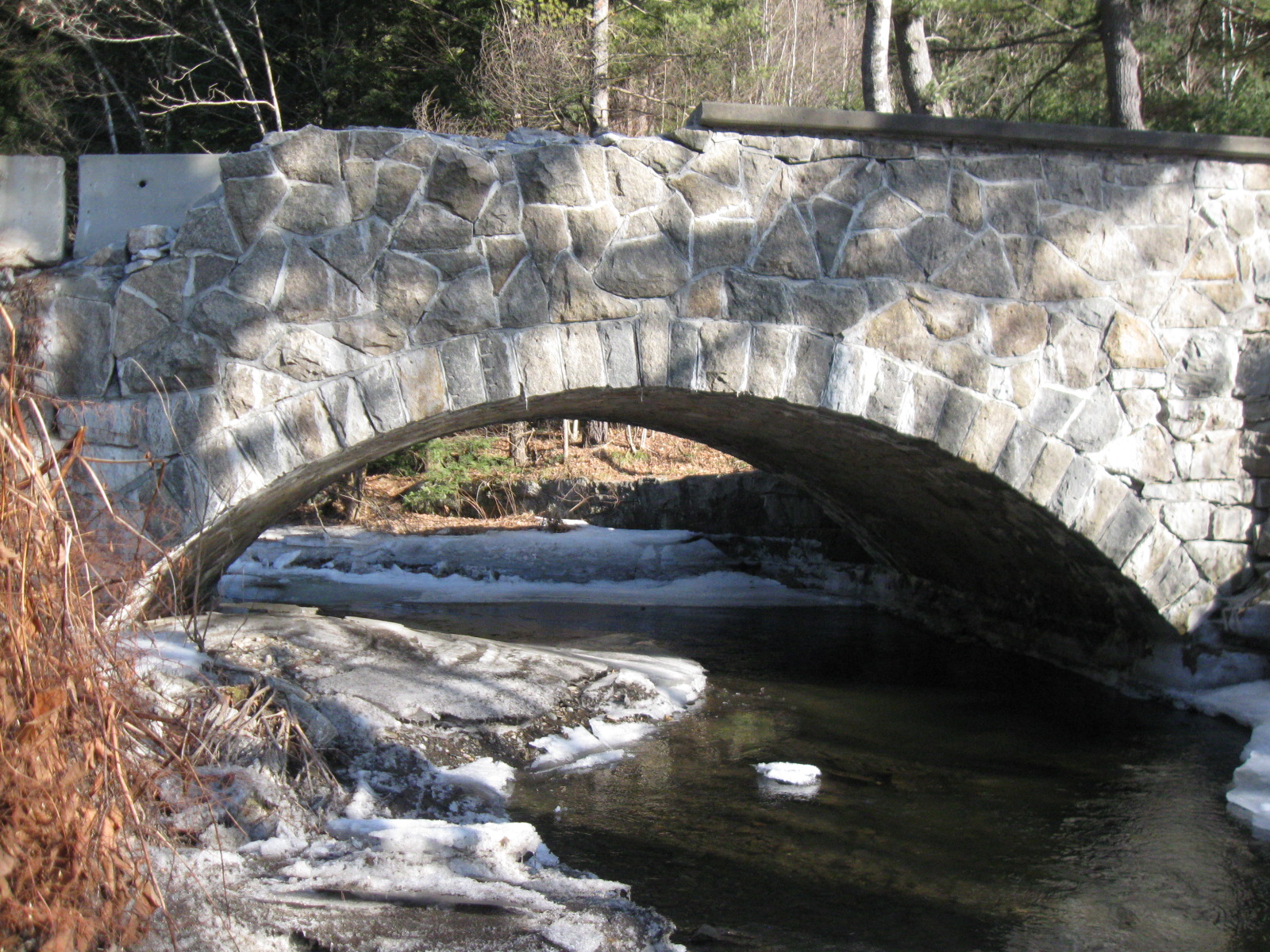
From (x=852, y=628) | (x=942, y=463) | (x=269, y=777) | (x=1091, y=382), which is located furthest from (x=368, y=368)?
(x=852, y=628)

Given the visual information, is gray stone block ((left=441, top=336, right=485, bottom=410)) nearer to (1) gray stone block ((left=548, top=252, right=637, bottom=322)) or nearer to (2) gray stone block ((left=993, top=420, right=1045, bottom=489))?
(1) gray stone block ((left=548, top=252, right=637, bottom=322))

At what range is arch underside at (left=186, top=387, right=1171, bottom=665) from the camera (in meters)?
5.16

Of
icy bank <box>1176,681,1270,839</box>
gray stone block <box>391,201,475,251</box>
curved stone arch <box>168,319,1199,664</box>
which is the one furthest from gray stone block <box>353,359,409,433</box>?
icy bank <box>1176,681,1270,839</box>

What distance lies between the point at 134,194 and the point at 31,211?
40 centimetres

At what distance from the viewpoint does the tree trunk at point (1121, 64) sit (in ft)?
31.4

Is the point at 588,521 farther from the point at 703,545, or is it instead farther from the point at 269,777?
the point at 269,777

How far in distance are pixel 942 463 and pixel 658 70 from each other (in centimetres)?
1015

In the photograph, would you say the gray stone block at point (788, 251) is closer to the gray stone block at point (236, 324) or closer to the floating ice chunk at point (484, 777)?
the gray stone block at point (236, 324)

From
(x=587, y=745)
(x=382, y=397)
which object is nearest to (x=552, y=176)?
(x=382, y=397)

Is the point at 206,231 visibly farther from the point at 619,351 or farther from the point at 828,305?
the point at 828,305

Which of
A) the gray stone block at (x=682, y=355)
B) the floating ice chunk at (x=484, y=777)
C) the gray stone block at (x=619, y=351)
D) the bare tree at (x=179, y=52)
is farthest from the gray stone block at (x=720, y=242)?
the bare tree at (x=179, y=52)

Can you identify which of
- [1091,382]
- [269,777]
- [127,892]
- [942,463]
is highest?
[1091,382]

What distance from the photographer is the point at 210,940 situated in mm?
2451

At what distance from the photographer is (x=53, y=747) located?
2170mm
